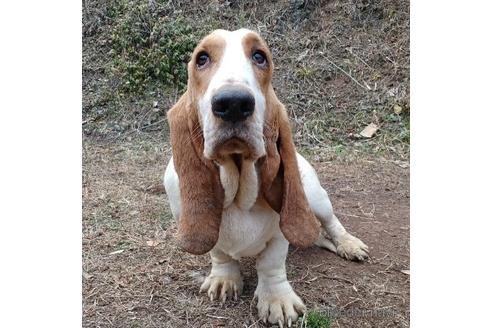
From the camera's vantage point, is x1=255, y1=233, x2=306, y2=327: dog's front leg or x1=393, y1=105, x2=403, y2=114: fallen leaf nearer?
x1=255, y1=233, x2=306, y2=327: dog's front leg

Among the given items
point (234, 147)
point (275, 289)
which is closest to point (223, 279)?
point (275, 289)

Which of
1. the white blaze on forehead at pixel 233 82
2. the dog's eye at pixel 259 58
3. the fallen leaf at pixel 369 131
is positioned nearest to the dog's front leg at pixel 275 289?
the white blaze on forehead at pixel 233 82

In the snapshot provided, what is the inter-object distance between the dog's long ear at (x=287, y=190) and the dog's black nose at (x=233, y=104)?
0.42 metres

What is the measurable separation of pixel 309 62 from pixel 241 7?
111 cm

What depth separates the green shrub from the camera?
566 cm

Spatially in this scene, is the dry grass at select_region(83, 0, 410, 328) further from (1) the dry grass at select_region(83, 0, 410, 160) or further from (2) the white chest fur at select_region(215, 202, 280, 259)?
(2) the white chest fur at select_region(215, 202, 280, 259)

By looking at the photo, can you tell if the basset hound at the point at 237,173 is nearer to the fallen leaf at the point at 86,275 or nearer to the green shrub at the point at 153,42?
the fallen leaf at the point at 86,275

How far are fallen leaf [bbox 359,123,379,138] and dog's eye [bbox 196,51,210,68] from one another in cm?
373

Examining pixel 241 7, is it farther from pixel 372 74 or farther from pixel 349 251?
pixel 349 251

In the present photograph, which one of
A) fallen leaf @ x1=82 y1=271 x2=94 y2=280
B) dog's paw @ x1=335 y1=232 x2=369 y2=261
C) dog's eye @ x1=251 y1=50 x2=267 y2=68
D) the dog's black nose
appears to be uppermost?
dog's eye @ x1=251 y1=50 x2=267 y2=68

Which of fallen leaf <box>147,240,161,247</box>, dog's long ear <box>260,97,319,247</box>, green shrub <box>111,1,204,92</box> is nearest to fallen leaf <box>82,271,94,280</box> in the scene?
fallen leaf <box>147,240,161,247</box>

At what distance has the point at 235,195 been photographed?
2.27 meters

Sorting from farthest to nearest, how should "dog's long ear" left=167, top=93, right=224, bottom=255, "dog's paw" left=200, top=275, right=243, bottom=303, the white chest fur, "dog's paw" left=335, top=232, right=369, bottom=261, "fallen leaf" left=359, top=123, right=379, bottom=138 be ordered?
"fallen leaf" left=359, top=123, right=379, bottom=138, "dog's paw" left=335, top=232, right=369, bottom=261, "dog's paw" left=200, top=275, right=243, bottom=303, the white chest fur, "dog's long ear" left=167, top=93, right=224, bottom=255

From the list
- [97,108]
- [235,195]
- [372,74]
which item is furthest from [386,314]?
[97,108]
